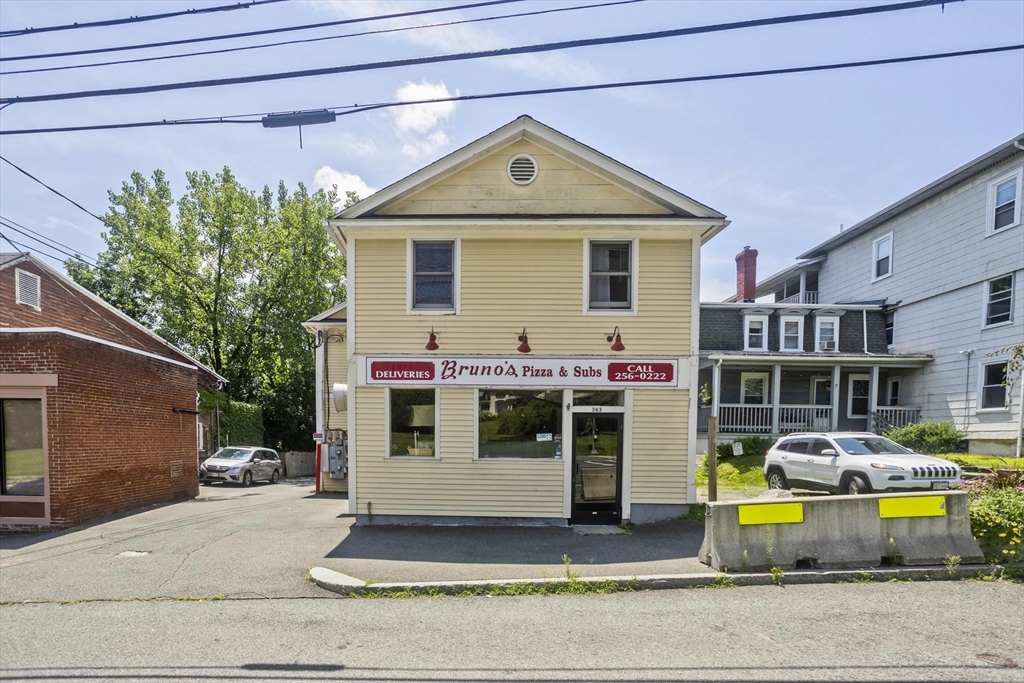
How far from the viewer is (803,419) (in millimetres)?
20031

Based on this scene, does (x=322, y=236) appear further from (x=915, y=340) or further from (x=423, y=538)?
(x=915, y=340)

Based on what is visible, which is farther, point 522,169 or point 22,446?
point 522,169

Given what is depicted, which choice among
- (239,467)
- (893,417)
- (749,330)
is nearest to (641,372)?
(749,330)

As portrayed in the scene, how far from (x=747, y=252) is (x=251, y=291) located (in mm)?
24933

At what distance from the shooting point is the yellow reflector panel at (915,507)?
23.4ft

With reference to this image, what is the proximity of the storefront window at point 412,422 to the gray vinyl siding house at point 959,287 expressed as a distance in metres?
15.5

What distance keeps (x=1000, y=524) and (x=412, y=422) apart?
9.06 m

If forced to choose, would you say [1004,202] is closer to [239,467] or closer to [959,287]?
[959,287]

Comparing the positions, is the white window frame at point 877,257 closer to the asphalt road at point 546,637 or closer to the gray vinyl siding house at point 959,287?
the gray vinyl siding house at point 959,287

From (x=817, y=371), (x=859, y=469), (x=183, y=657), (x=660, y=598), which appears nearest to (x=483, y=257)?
(x=660, y=598)

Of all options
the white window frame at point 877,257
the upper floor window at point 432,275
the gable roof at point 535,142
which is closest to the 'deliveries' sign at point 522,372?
the upper floor window at point 432,275

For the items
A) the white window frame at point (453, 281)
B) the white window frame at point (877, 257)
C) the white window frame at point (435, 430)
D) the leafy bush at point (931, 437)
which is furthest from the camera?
the white window frame at point (877, 257)

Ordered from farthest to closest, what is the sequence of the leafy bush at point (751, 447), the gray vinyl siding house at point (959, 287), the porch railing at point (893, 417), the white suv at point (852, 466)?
the porch railing at point (893, 417) < the leafy bush at point (751, 447) < the gray vinyl siding house at point (959, 287) < the white suv at point (852, 466)

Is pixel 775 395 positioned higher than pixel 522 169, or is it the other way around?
pixel 522 169
